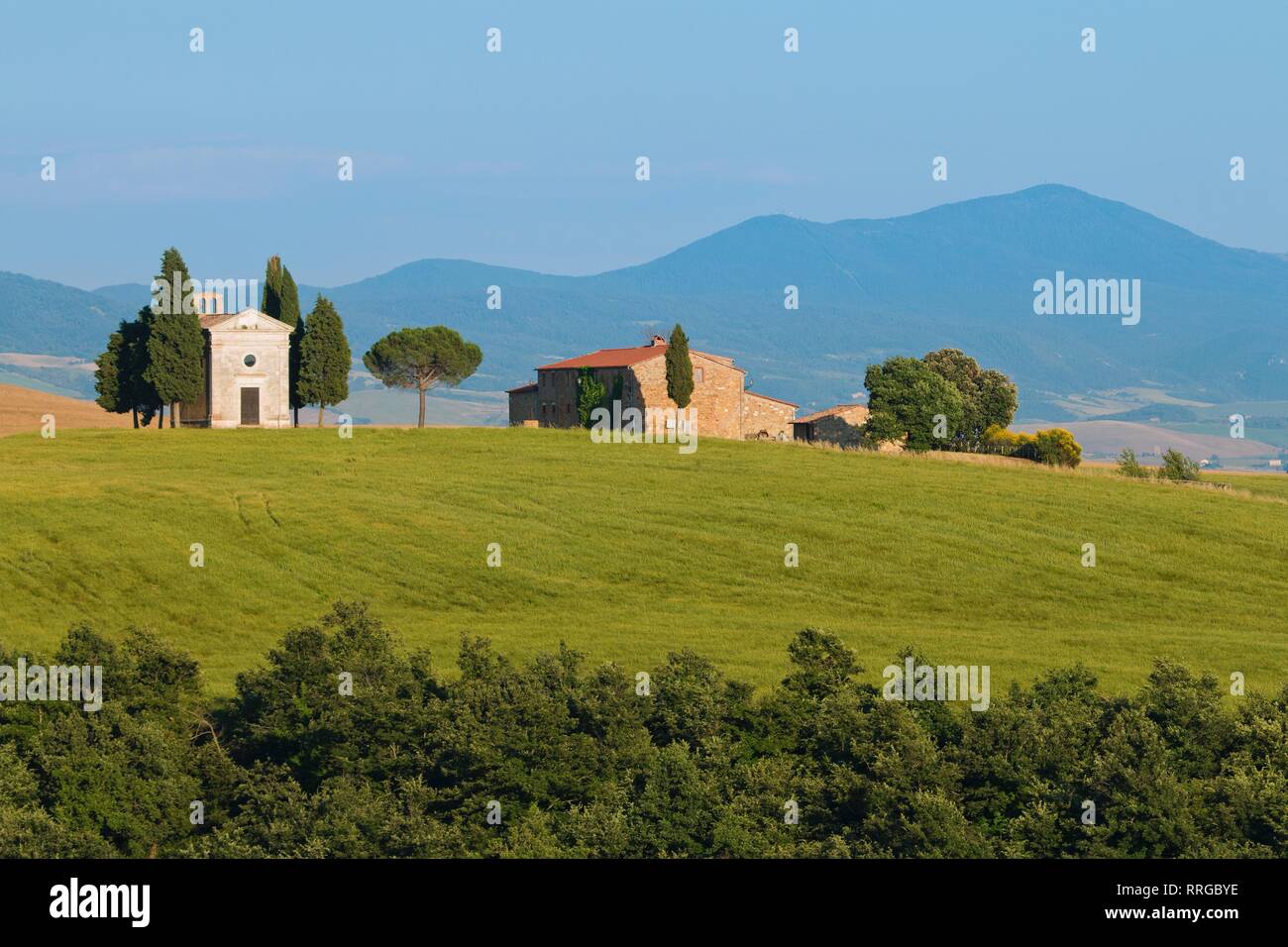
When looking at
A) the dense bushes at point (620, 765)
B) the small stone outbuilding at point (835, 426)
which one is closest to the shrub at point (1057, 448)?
the small stone outbuilding at point (835, 426)

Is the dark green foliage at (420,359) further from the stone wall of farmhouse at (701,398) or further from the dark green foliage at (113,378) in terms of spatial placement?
the dark green foliage at (113,378)

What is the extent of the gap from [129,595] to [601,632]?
49.8ft

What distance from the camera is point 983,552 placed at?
187 feet

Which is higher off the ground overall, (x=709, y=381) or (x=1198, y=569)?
(x=709, y=381)

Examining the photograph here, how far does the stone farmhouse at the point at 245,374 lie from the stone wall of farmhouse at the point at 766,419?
2767 centimetres

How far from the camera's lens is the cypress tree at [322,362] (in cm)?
9106

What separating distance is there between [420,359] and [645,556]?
46.8m

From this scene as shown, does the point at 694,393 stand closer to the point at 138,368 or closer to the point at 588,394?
the point at 588,394

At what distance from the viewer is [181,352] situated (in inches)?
→ 3364

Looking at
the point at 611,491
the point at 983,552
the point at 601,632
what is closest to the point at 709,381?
the point at 611,491

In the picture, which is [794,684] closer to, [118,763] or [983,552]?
[118,763]

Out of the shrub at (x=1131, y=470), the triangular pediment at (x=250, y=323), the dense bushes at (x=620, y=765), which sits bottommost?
the dense bushes at (x=620, y=765)
